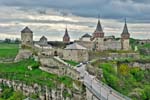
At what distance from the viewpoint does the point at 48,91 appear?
68.9m

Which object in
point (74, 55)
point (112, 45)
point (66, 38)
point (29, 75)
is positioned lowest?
point (29, 75)

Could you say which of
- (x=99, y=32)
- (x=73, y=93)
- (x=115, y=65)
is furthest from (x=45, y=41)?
(x=73, y=93)

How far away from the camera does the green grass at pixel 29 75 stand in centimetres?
6944

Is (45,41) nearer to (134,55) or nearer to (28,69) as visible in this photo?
(134,55)

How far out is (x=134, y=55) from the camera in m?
108

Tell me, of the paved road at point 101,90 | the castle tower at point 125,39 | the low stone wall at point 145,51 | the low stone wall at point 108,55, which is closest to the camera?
the paved road at point 101,90

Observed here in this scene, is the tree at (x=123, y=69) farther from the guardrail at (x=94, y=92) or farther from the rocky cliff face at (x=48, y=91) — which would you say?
the guardrail at (x=94, y=92)

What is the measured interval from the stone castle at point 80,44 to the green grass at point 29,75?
5703 millimetres

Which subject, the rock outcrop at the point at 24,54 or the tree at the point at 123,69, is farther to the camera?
the tree at the point at 123,69

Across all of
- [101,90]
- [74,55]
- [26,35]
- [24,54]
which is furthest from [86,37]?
[101,90]

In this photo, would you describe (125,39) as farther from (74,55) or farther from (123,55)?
(74,55)

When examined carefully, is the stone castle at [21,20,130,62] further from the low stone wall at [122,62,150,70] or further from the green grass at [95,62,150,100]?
the low stone wall at [122,62,150,70]

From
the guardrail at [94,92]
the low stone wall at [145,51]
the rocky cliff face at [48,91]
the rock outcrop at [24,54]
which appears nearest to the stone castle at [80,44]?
the rock outcrop at [24,54]

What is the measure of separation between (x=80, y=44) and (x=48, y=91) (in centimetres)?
3027
